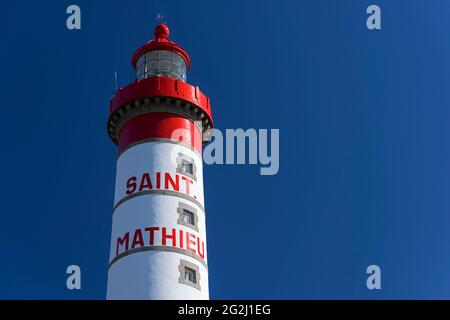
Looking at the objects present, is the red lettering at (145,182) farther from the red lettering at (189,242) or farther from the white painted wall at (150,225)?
the red lettering at (189,242)

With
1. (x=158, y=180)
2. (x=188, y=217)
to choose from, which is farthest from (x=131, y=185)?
(x=188, y=217)

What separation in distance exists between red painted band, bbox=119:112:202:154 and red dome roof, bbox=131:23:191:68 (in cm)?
596

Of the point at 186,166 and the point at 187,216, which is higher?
the point at 186,166

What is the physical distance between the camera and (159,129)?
43688 mm

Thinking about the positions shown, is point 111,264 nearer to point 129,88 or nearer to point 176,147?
point 176,147

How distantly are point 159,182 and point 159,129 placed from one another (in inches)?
151

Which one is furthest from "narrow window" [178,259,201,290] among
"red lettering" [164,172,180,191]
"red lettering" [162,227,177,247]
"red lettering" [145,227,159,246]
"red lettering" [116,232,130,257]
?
"red lettering" [164,172,180,191]

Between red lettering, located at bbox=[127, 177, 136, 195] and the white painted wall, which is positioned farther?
red lettering, located at bbox=[127, 177, 136, 195]

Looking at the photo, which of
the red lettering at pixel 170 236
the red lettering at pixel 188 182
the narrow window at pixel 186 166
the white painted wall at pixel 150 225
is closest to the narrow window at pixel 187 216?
the white painted wall at pixel 150 225

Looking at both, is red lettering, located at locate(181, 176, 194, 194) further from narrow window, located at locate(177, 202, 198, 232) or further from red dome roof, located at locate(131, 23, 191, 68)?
red dome roof, located at locate(131, 23, 191, 68)

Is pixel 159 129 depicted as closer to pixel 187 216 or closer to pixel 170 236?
pixel 187 216

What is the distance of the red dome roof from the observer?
48562 millimetres
